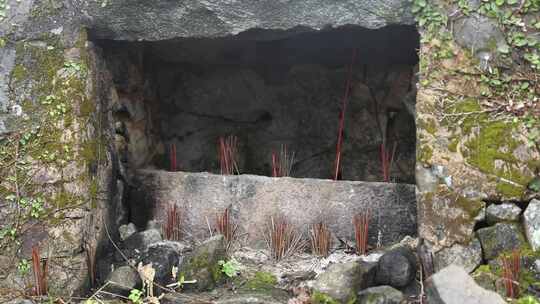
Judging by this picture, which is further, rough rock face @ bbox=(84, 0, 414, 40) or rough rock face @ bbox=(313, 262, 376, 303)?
rough rock face @ bbox=(84, 0, 414, 40)

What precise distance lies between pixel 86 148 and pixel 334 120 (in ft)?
7.19

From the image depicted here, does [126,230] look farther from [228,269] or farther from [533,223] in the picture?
[533,223]

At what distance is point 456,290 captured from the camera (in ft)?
9.14

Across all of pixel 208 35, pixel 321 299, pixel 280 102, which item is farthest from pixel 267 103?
pixel 321 299

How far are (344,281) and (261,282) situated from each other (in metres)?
0.57

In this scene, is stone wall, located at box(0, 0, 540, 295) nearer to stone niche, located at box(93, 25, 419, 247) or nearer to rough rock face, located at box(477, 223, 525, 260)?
rough rock face, located at box(477, 223, 525, 260)

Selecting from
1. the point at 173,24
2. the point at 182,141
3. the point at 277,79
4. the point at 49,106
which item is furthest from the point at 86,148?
the point at 277,79

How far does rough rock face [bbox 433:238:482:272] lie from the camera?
11.1 ft

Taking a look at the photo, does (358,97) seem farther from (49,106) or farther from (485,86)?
(49,106)

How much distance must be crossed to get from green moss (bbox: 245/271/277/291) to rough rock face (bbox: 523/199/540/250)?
140 cm

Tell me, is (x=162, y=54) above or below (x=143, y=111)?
above

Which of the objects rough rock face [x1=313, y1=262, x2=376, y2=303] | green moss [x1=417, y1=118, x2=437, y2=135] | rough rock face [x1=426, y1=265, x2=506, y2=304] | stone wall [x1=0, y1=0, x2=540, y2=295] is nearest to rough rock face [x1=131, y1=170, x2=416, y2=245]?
stone wall [x1=0, y1=0, x2=540, y2=295]

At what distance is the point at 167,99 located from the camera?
5.45 m

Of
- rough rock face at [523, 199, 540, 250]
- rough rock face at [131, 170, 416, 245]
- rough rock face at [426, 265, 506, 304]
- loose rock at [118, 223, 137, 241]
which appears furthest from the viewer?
loose rock at [118, 223, 137, 241]
